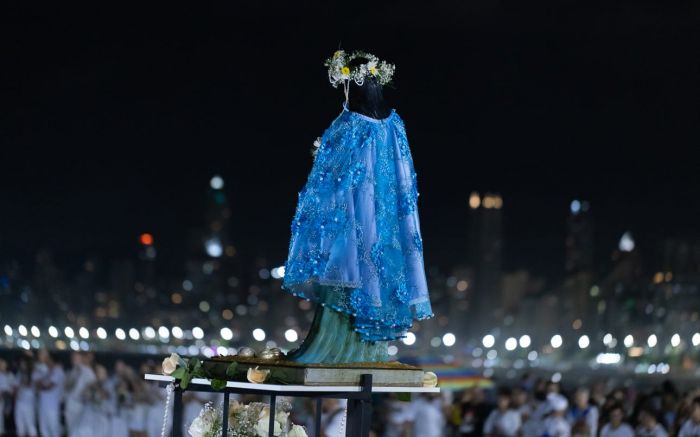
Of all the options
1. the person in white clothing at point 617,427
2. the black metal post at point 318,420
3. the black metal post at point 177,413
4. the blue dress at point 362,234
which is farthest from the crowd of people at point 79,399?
the black metal post at point 318,420

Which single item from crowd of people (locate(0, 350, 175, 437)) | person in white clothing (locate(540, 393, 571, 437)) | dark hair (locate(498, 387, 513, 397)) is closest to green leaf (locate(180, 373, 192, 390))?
person in white clothing (locate(540, 393, 571, 437))

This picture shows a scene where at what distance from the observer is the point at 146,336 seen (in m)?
98.6

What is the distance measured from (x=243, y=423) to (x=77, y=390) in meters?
10.9

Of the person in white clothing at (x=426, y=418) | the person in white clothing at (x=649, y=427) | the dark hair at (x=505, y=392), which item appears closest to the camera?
the person in white clothing at (x=649, y=427)

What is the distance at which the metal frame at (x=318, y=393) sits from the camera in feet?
21.5

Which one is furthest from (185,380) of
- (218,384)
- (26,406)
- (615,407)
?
(26,406)

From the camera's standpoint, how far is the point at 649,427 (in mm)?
13109

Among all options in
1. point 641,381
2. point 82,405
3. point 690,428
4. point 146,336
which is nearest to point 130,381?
point 82,405

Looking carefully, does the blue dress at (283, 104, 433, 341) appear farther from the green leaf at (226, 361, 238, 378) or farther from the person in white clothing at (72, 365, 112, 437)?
the person in white clothing at (72, 365, 112, 437)

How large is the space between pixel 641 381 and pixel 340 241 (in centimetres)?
7340

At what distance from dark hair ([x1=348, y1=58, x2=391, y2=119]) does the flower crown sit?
0.08 ft

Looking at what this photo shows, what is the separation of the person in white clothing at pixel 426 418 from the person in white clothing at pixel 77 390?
14.2 ft

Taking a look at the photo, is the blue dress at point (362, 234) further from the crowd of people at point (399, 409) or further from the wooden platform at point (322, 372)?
the crowd of people at point (399, 409)

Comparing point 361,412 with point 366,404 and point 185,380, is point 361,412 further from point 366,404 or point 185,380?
point 185,380
